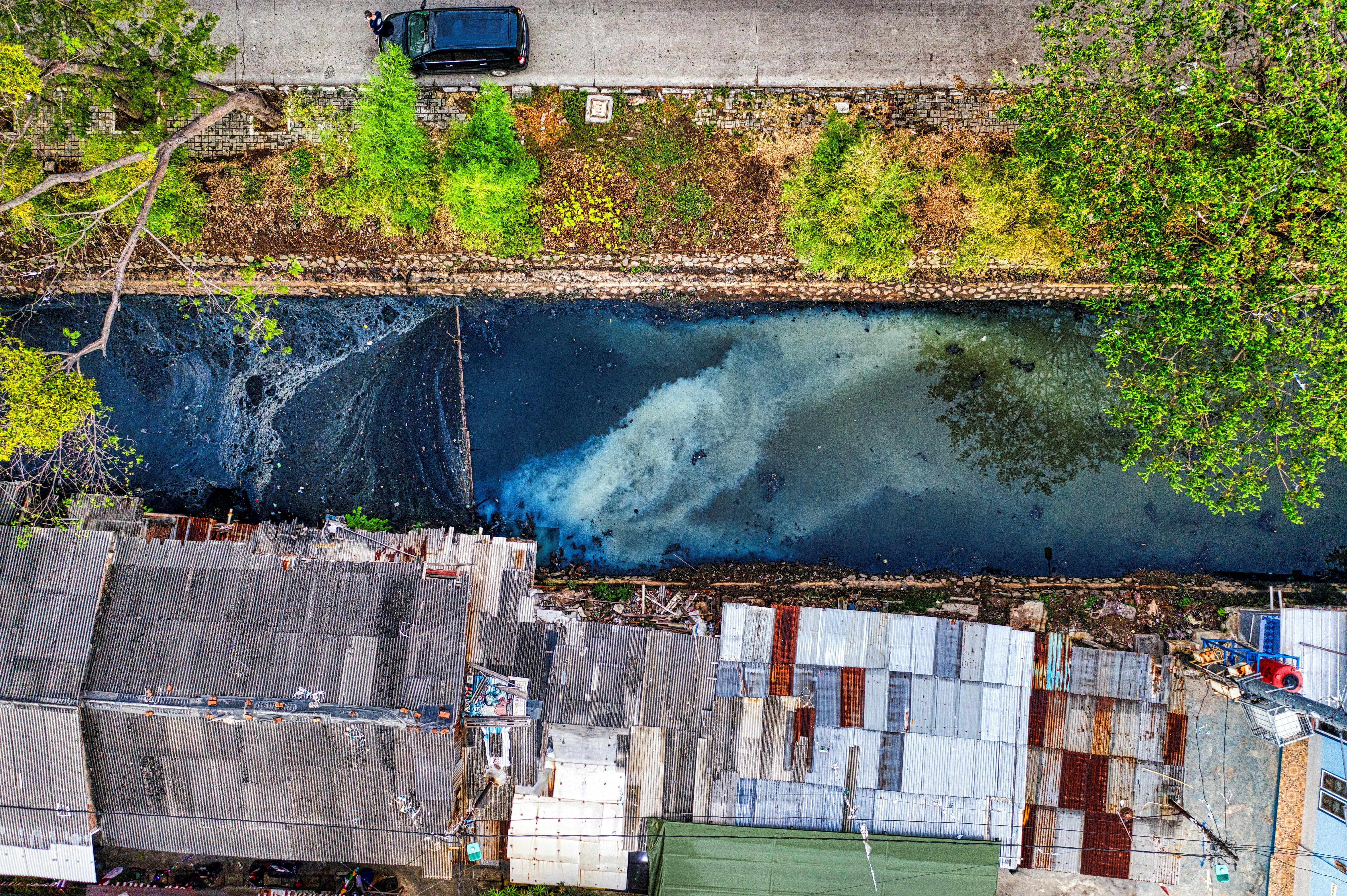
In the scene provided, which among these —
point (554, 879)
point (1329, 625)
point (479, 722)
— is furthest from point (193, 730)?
point (1329, 625)

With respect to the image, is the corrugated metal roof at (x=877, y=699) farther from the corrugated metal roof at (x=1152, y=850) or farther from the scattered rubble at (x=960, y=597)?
the corrugated metal roof at (x=1152, y=850)

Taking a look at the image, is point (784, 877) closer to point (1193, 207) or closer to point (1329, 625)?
point (1329, 625)

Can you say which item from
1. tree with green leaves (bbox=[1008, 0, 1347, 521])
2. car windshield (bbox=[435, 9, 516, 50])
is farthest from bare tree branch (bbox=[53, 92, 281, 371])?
tree with green leaves (bbox=[1008, 0, 1347, 521])

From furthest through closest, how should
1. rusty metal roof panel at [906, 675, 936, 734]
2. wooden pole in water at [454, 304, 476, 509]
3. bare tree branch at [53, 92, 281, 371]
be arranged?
wooden pole in water at [454, 304, 476, 509], rusty metal roof panel at [906, 675, 936, 734], bare tree branch at [53, 92, 281, 371]

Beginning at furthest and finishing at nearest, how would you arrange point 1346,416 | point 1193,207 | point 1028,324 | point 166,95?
point 1028,324 → point 166,95 → point 1193,207 → point 1346,416

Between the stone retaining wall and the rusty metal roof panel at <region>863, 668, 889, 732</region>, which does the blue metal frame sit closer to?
the rusty metal roof panel at <region>863, 668, 889, 732</region>

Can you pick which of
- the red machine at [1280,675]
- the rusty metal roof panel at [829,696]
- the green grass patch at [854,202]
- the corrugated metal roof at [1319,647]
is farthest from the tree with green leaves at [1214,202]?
the rusty metal roof panel at [829,696]

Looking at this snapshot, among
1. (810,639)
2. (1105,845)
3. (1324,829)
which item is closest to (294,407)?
(810,639)
